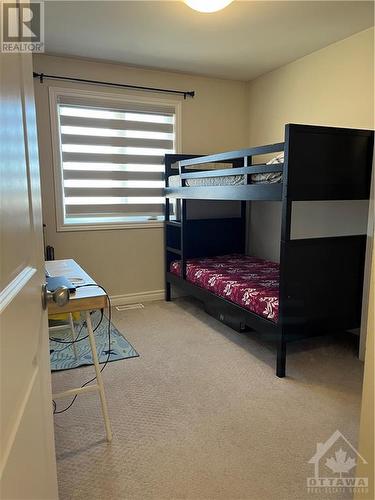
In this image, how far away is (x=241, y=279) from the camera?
2.93 metres

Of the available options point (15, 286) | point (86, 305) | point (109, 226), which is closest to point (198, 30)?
point (109, 226)

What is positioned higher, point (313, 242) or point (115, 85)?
point (115, 85)

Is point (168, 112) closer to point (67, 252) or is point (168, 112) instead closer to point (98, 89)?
point (98, 89)

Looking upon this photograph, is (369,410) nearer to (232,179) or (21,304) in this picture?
(21,304)

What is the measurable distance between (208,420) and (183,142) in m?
2.86

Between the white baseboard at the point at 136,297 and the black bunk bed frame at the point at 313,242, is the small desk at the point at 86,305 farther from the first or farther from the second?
the white baseboard at the point at 136,297

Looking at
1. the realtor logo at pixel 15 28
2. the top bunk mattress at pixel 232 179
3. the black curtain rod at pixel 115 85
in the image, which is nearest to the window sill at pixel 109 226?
the top bunk mattress at pixel 232 179

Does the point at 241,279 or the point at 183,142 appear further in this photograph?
the point at 183,142

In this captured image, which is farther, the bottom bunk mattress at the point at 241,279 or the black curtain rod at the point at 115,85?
the black curtain rod at the point at 115,85

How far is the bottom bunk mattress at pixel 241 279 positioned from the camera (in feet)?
8.05

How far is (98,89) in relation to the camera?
340cm

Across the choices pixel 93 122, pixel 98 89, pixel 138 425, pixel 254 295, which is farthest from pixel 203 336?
pixel 98 89

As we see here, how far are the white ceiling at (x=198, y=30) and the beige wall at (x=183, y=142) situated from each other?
167 mm

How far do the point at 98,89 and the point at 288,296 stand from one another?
2.64 metres
